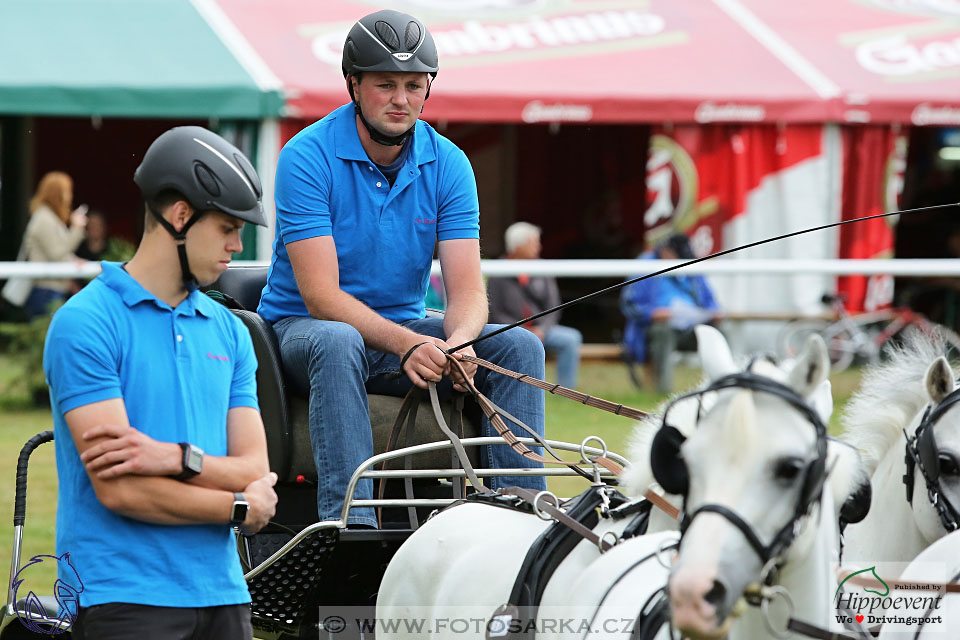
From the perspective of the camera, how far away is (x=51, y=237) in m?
11.5

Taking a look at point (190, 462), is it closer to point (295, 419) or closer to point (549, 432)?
point (295, 419)

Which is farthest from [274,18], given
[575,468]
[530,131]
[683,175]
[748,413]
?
[748,413]

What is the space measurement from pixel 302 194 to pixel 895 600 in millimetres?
2147

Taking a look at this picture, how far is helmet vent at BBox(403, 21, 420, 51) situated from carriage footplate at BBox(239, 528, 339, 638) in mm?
1520

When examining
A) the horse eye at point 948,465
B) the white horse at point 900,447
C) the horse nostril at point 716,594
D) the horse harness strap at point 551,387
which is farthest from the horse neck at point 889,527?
the horse nostril at point 716,594

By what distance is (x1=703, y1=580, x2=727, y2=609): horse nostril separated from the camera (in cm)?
193

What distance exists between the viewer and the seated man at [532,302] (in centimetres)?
1076

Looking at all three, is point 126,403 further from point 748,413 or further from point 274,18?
point 274,18

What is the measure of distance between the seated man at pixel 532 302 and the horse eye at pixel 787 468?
8608 mm

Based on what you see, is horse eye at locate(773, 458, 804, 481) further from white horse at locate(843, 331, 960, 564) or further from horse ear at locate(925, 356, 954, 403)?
horse ear at locate(925, 356, 954, 403)

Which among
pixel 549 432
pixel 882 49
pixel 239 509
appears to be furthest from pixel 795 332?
pixel 239 509

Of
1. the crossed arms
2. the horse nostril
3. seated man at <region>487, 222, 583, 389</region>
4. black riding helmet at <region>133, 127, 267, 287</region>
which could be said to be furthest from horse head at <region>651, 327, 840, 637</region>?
seated man at <region>487, 222, 583, 389</region>

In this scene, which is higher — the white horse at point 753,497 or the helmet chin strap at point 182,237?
the helmet chin strap at point 182,237

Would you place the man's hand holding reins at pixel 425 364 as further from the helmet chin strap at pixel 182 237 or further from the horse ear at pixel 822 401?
the horse ear at pixel 822 401
